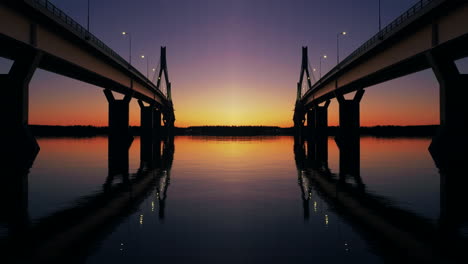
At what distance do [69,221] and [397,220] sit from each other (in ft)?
36.3

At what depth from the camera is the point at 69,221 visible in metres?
13.3

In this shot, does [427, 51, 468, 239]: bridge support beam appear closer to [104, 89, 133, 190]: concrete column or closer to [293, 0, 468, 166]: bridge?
[293, 0, 468, 166]: bridge

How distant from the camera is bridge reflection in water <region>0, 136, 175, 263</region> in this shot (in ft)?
31.7

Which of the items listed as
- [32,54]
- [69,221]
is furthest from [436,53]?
[32,54]

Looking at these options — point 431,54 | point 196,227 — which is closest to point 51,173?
point 196,227

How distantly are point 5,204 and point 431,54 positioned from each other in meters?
28.4

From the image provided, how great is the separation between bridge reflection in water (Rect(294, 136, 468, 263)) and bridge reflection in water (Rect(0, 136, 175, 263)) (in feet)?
23.0

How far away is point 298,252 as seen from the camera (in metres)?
9.77

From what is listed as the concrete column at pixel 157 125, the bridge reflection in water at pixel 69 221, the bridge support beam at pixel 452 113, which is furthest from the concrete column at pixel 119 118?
the bridge support beam at pixel 452 113

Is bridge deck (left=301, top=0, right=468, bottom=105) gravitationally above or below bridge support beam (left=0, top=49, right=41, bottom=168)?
above

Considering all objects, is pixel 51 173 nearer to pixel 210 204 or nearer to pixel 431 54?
pixel 210 204

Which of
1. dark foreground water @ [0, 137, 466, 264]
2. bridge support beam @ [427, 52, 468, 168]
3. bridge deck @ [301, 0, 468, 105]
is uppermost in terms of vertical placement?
bridge deck @ [301, 0, 468, 105]

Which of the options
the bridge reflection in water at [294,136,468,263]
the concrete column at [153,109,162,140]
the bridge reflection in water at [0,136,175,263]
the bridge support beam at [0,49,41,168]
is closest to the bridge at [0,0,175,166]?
the bridge support beam at [0,49,41,168]

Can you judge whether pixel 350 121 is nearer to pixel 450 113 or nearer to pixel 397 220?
pixel 450 113
